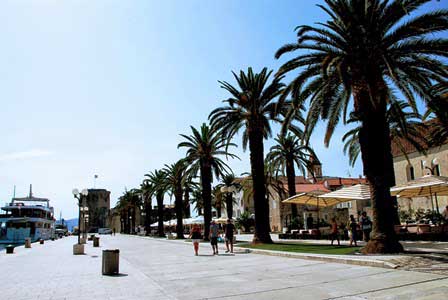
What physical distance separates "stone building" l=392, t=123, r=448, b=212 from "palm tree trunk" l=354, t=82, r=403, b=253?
75.7ft

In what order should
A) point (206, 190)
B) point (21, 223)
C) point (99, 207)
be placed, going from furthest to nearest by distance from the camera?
point (99, 207)
point (21, 223)
point (206, 190)

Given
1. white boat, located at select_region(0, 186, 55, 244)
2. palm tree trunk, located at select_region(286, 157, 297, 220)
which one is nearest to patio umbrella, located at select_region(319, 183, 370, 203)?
palm tree trunk, located at select_region(286, 157, 297, 220)

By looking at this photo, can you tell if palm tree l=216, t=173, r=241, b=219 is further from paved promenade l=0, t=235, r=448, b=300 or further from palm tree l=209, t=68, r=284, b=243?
→ paved promenade l=0, t=235, r=448, b=300

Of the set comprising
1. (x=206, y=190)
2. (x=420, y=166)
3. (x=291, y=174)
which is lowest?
(x=206, y=190)

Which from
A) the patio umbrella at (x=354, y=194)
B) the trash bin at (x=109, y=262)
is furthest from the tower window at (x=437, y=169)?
the trash bin at (x=109, y=262)

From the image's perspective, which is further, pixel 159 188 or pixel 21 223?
pixel 21 223

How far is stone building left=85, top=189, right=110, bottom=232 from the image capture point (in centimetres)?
14138

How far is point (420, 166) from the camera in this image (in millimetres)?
41500

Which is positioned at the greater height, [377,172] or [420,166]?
[420,166]

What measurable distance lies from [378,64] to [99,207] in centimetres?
14065

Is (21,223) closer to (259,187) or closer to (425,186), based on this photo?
(259,187)

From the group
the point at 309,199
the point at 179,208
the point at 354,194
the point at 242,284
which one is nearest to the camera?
the point at 242,284

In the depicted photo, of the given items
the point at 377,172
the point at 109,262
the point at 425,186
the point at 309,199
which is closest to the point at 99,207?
the point at 309,199

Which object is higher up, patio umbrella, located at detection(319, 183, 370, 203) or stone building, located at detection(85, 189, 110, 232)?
stone building, located at detection(85, 189, 110, 232)
